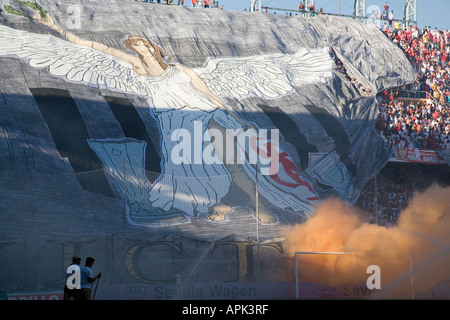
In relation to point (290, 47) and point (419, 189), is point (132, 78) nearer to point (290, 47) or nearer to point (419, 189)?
point (290, 47)

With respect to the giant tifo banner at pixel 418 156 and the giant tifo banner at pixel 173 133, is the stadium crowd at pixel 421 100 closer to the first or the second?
the giant tifo banner at pixel 418 156

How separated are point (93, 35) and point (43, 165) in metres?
9.29

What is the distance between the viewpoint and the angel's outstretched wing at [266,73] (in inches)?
1155

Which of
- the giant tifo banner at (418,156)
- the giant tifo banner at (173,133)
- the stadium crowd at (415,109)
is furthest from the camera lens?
the giant tifo banner at (418,156)

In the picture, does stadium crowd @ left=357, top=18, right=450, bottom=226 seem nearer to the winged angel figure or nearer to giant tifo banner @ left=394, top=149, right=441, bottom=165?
giant tifo banner @ left=394, top=149, right=441, bottom=165

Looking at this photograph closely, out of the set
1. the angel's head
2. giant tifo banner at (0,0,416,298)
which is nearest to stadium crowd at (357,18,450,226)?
giant tifo banner at (0,0,416,298)

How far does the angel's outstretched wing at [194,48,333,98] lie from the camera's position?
29.3 meters

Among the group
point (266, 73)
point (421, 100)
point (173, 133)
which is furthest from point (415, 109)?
point (173, 133)

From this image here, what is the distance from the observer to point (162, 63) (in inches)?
1155

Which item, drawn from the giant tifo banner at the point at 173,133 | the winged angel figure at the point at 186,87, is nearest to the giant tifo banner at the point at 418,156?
the giant tifo banner at the point at 173,133

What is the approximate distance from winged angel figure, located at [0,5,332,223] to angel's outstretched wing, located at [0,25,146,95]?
43 mm

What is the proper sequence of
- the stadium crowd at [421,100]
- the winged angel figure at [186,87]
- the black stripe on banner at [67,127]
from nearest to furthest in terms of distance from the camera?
the winged angel figure at [186,87]
the black stripe on banner at [67,127]
the stadium crowd at [421,100]

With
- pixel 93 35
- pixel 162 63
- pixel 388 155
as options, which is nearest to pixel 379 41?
pixel 388 155

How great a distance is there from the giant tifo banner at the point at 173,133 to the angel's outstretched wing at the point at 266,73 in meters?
0.09
